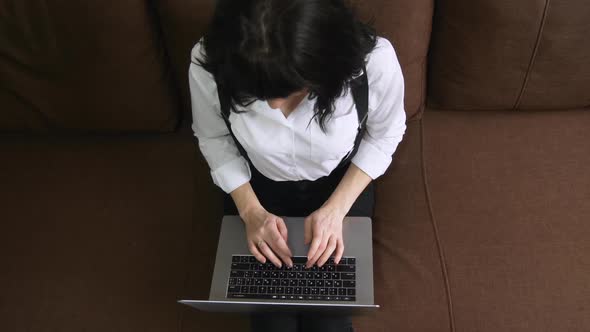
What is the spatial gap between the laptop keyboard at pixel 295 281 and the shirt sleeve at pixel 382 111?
0.22 meters

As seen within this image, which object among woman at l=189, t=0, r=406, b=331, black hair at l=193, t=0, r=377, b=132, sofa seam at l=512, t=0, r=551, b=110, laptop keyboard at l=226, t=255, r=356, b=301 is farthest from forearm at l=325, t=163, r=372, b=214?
sofa seam at l=512, t=0, r=551, b=110

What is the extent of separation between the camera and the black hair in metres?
0.66

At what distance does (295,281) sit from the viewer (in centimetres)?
101

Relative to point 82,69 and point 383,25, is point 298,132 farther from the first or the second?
point 82,69

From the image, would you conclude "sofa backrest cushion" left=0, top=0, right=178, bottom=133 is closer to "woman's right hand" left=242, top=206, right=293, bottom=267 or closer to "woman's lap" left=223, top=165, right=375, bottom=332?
"woman's lap" left=223, top=165, right=375, bottom=332

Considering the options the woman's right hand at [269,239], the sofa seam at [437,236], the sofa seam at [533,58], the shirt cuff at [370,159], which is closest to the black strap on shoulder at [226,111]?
the woman's right hand at [269,239]

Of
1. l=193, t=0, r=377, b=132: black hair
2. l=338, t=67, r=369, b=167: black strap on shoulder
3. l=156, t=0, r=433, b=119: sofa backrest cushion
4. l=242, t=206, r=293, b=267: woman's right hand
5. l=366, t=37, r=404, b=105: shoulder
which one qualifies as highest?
l=156, t=0, r=433, b=119: sofa backrest cushion

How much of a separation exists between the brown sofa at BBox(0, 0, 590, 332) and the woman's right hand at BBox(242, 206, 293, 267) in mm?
182

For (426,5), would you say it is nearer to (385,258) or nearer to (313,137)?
(313,137)

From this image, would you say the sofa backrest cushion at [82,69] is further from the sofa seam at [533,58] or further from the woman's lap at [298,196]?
the sofa seam at [533,58]

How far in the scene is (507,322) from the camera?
40.0 inches

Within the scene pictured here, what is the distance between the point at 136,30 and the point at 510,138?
36.6 inches

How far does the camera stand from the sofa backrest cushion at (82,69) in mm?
1057

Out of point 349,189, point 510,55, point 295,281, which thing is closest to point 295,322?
point 295,281
